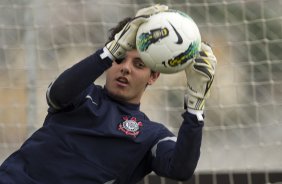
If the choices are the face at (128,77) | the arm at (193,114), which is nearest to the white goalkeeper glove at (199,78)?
the arm at (193,114)

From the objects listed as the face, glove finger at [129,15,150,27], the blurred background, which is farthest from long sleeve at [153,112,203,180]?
the blurred background

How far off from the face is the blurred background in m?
1.89

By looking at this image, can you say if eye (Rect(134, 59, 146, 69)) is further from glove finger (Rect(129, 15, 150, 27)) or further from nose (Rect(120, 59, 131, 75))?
glove finger (Rect(129, 15, 150, 27))

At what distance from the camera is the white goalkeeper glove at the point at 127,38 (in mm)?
2619

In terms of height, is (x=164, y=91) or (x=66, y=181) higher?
(x=66, y=181)

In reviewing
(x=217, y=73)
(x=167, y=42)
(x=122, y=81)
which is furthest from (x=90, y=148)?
(x=217, y=73)

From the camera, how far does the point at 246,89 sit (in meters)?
4.91

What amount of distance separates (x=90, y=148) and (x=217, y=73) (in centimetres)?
220

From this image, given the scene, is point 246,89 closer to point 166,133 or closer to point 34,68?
point 34,68

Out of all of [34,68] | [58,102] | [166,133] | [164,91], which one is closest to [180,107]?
[164,91]

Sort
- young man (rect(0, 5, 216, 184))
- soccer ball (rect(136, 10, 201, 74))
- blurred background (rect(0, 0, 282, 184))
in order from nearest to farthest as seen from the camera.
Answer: soccer ball (rect(136, 10, 201, 74)) → young man (rect(0, 5, 216, 184)) → blurred background (rect(0, 0, 282, 184))

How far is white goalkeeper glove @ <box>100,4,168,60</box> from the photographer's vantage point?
2.62 m

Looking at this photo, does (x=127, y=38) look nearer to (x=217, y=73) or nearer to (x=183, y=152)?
(x=183, y=152)

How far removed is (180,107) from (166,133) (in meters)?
1.98
